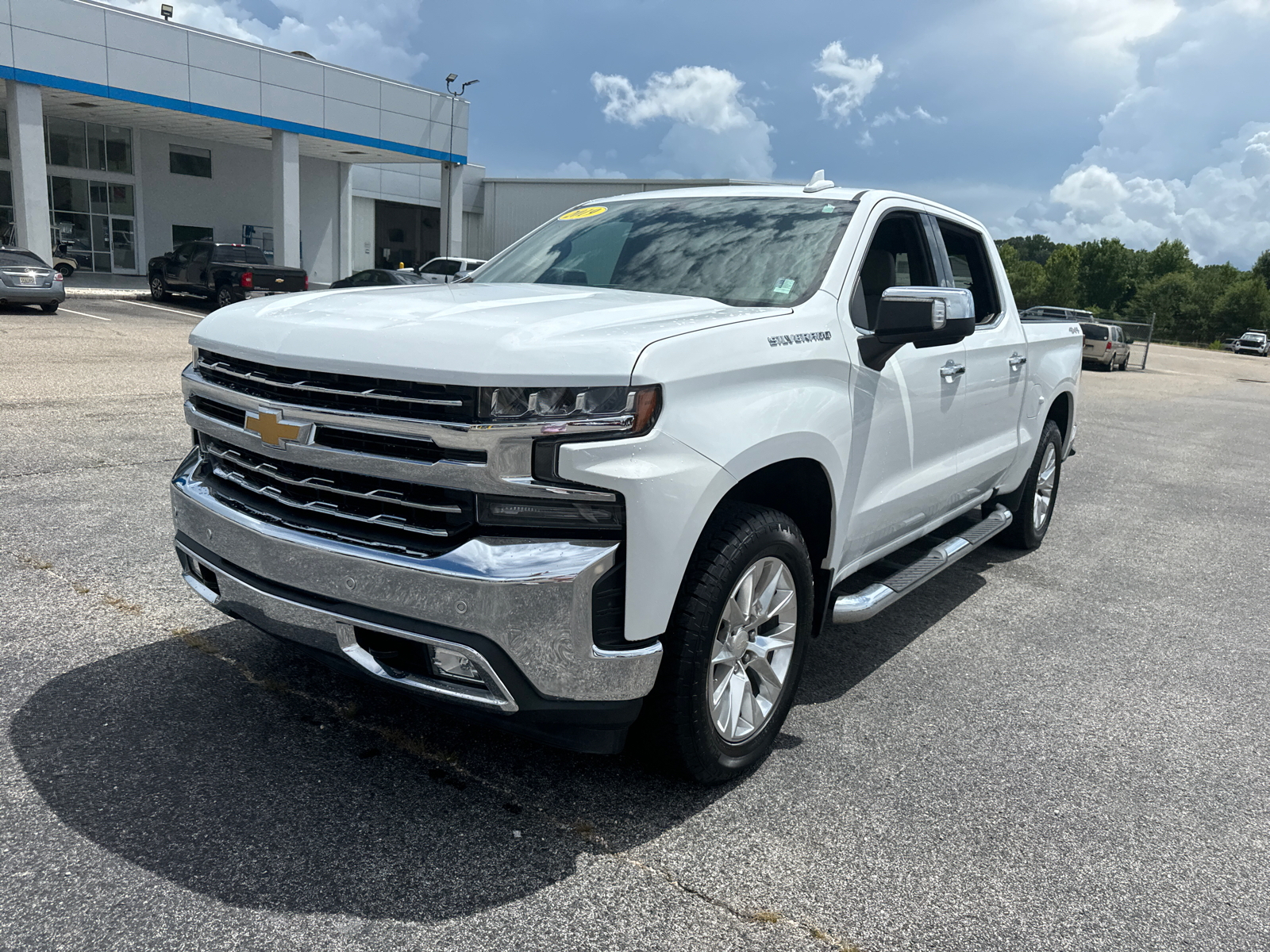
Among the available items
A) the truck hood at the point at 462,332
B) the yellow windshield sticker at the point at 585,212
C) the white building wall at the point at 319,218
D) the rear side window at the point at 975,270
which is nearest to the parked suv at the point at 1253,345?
the white building wall at the point at 319,218

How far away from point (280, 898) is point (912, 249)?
353 cm

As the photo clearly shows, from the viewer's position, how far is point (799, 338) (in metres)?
3.13

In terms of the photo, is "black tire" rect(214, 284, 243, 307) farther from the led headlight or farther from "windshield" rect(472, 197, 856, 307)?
the led headlight

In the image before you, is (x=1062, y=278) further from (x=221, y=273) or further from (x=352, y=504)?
(x=352, y=504)

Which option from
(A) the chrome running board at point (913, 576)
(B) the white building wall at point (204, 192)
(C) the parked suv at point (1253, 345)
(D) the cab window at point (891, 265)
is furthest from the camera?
(C) the parked suv at point (1253, 345)

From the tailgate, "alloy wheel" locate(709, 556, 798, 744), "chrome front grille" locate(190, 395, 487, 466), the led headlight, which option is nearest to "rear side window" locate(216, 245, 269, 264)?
the tailgate

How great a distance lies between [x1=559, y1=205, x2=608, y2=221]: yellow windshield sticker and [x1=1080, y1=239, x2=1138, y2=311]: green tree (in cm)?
12188

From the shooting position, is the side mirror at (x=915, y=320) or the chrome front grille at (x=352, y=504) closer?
the chrome front grille at (x=352, y=504)

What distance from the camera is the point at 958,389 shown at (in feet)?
14.3

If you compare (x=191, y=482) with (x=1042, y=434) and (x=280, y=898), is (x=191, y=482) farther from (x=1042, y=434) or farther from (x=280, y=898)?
(x=1042, y=434)

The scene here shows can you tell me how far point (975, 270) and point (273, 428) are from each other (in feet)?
12.5

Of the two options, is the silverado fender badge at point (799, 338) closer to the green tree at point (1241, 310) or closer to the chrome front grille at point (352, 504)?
the chrome front grille at point (352, 504)

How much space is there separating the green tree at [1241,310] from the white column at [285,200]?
77827mm

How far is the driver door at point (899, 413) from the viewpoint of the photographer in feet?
11.6
